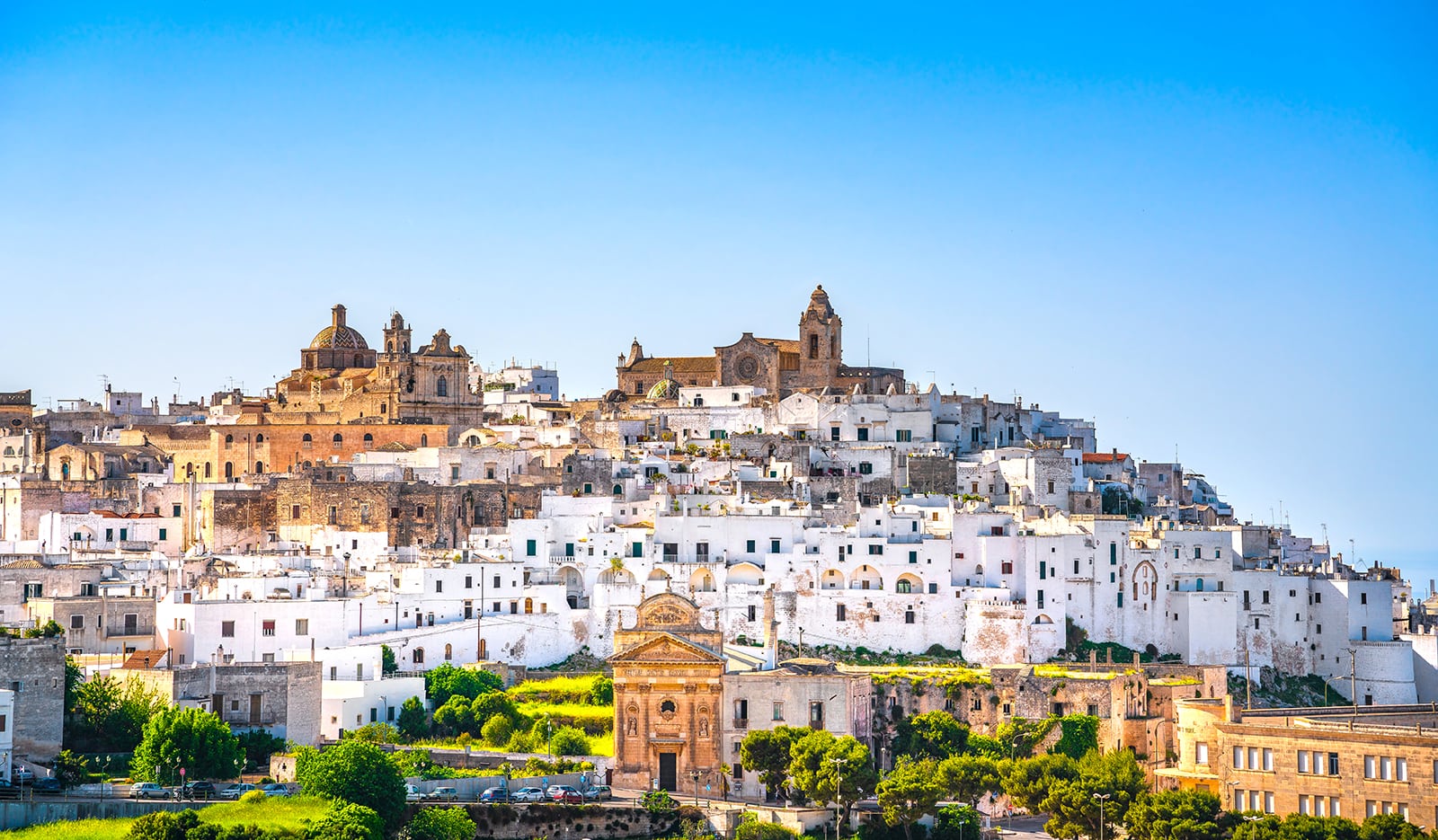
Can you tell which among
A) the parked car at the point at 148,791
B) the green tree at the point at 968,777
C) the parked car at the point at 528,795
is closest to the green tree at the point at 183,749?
the parked car at the point at 148,791

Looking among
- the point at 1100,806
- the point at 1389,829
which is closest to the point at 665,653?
the point at 1100,806

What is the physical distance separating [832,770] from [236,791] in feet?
46.0

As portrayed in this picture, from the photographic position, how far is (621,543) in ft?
241

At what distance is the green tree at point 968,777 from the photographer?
62.2 m

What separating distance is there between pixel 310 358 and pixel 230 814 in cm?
4570

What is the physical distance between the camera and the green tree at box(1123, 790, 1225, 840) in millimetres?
58344

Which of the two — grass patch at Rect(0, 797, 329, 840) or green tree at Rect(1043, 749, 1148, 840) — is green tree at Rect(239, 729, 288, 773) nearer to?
grass patch at Rect(0, 797, 329, 840)

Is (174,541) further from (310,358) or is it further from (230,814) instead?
(230,814)

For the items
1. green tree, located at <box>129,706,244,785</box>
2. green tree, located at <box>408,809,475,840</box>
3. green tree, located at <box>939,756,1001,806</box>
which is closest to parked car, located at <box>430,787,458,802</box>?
green tree, located at <box>408,809,475,840</box>

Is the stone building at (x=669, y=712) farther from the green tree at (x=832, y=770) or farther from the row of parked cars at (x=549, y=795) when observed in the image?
the green tree at (x=832, y=770)

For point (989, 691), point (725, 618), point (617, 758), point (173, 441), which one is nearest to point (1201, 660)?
point (989, 691)

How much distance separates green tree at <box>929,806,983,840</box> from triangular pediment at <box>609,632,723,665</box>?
7063mm

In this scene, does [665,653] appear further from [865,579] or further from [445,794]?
[865,579]

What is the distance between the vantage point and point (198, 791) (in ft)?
185
